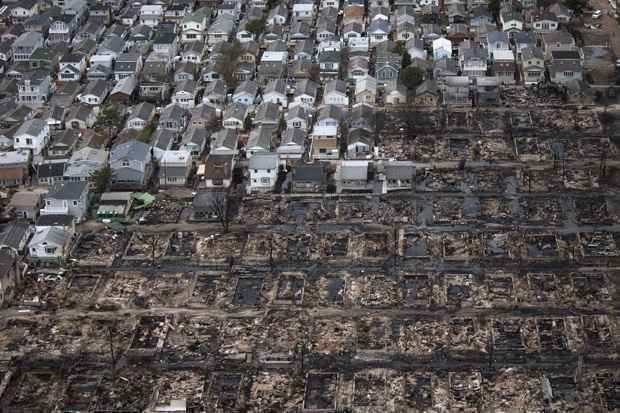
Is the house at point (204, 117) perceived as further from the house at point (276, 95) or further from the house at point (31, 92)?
the house at point (31, 92)

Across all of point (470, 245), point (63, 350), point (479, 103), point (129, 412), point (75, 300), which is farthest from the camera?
point (479, 103)

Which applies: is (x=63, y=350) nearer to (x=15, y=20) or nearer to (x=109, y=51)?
(x=109, y=51)

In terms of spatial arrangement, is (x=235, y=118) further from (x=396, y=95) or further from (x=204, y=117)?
(x=396, y=95)

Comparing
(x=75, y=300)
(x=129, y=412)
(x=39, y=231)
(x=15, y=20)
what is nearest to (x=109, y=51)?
(x=15, y=20)

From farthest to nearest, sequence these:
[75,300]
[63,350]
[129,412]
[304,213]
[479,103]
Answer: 1. [479,103]
2. [304,213]
3. [75,300]
4. [63,350]
5. [129,412]

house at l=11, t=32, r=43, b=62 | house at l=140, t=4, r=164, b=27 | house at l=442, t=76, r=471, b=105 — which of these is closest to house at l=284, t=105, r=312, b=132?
house at l=442, t=76, r=471, b=105

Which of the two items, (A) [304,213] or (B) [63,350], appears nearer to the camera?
(B) [63,350]

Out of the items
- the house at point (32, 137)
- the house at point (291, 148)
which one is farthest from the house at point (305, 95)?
the house at point (32, 137)
